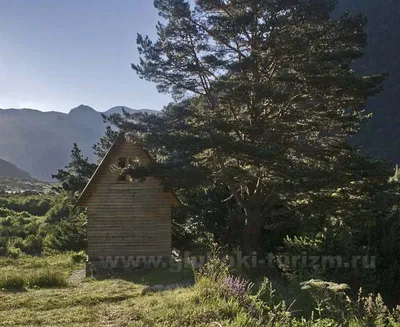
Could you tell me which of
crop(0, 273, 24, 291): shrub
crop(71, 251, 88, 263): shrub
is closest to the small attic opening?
crop(0, 273, 24, 291): shrub

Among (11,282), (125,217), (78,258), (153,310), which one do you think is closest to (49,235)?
(78,258)

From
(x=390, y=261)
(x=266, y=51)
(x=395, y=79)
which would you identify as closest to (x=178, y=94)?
(x=266, y=51)

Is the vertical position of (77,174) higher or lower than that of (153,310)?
higher

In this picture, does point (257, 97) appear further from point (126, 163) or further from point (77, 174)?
point (77, 174)

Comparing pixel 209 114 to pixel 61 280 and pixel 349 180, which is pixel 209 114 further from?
pixel 61 280

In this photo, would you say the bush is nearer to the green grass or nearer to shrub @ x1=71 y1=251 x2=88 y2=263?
the green grass

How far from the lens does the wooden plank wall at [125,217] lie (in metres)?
14.9

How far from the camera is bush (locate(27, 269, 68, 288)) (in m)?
10.9

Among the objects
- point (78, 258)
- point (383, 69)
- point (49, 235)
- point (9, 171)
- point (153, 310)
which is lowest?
point (78, 258)

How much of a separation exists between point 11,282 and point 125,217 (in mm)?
5068

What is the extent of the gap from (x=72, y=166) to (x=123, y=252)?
31.9 feet

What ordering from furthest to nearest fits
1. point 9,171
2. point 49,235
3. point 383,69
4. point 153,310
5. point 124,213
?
point 9,171, point 383,69, point 49,235, point 124,213, point 153,310

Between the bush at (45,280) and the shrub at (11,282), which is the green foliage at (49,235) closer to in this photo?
the bush at (45,280)

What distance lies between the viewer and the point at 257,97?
11.9 meters
